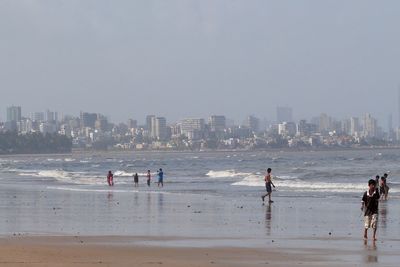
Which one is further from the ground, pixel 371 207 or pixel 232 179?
Result: pixel 371 207

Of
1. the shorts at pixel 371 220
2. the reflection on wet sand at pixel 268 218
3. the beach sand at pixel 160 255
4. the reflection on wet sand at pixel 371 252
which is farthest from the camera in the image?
→ the reflection on wet sand at pixel 268 218

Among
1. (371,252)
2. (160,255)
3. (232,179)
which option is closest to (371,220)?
(371,252)

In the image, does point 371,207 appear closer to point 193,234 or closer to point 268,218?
point 193,234

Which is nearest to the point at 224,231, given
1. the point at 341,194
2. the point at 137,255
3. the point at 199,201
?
the point at 137,255

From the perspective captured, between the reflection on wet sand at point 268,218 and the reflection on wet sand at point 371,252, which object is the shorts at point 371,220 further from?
the reflection on wet sand at point 268,218

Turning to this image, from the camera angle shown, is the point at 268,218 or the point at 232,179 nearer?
the point at 268,218

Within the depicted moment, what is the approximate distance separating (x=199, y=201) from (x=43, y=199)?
6.09 meters

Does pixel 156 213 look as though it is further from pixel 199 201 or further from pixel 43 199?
pixel 43 199

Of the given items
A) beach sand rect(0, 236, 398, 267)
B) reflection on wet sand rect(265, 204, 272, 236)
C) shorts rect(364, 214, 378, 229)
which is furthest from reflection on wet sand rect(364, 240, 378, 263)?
reflection on wet sand rect(265, 204, 272, 236)

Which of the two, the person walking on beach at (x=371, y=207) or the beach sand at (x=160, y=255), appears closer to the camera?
the beach sand at (x=160, y=255)

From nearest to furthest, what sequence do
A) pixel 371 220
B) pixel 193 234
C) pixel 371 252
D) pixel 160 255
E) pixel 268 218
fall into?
pixel 160 255 → pixel 371 252 → pixel 371 220 → pixel 193 234 → pixel 268 218

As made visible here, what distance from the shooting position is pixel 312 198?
121 feet

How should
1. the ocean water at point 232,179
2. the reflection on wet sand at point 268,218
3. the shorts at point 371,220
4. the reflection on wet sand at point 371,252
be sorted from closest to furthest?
the reflection on wet sand at point 371,252
the shorts at point 371,220
the reflection on wet sand at point 268,218
the ocean water at point 232,179

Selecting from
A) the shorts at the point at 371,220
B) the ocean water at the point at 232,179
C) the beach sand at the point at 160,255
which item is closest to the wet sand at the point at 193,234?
the beach sand at the point at 160,255
